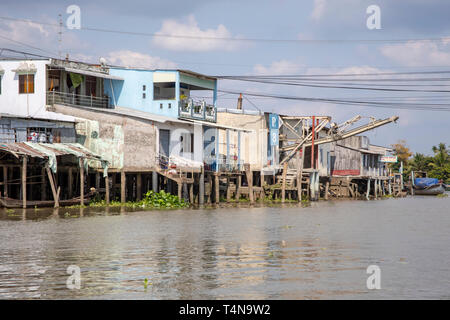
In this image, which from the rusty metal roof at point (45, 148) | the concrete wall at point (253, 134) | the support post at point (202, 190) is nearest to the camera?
the rusty metal roof at point (45, 148)

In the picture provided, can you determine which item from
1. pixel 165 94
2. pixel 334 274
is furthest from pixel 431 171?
pixel 334 274

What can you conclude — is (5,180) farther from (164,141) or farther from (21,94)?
(164,141)

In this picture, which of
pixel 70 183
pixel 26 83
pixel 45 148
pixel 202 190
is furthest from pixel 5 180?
pixel 202 190

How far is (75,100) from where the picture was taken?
1511 inches

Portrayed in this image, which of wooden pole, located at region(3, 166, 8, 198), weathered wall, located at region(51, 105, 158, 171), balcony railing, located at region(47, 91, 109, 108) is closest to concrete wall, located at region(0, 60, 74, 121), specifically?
balcony railing, located at region(47, 91, 109, 108)

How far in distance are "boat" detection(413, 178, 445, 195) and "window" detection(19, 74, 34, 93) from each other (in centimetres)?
5823

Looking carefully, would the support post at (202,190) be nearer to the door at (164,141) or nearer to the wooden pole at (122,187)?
the door at (164,141)

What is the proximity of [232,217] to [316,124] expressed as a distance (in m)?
24.6

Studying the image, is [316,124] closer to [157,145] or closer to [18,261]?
[157,145]

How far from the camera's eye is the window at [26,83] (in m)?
35.5

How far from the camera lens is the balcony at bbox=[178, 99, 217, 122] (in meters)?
42.2

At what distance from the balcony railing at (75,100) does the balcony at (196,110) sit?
16.1 feet

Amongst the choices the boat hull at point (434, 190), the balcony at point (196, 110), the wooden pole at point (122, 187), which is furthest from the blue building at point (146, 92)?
the boat hull at point (434, 190)
